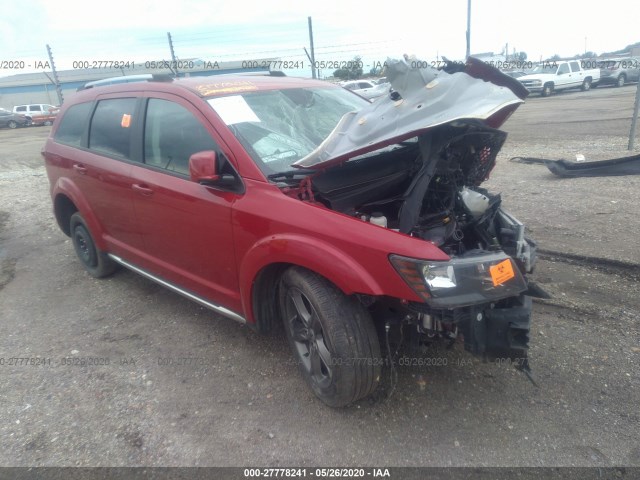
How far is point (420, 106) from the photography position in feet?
8.73

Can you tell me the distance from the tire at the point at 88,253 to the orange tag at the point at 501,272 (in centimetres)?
364

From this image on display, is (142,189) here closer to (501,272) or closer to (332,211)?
(332,211)

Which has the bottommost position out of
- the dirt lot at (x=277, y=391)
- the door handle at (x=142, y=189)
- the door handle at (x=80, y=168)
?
the dirt lot at (x=277, y=391)

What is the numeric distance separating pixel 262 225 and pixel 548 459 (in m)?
1.91

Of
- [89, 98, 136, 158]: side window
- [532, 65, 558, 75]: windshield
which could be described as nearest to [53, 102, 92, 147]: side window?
[89, 98, 136, 158]: side window

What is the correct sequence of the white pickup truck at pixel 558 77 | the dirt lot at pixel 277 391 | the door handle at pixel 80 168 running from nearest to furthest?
the dirt lot at pixel 277 391 → the door handle at pixel 80 168 → the white pickup truck at pixel 558 77

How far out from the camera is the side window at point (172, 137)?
3262 millimetres

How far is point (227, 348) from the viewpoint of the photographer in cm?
357

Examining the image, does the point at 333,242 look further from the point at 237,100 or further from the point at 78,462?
the point at 78,462

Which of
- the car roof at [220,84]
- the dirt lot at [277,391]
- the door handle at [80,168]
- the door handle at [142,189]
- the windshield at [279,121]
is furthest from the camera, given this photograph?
the door handle at [80,168]

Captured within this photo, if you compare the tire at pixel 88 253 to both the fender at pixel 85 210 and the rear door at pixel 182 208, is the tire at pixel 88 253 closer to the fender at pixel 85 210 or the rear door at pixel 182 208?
the fender at pixel 85 210

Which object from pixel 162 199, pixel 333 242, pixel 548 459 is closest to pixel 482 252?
pixel 333 242

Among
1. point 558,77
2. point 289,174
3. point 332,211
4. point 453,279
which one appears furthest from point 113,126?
point 558,77

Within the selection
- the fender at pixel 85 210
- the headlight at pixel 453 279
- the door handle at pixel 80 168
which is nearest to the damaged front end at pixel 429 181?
the headlight at pixel 453 279
